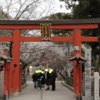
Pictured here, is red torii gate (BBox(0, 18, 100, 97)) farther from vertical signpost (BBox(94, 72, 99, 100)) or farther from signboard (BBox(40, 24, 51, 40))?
vertical signpost (BBox(94, 72, 99, 100))

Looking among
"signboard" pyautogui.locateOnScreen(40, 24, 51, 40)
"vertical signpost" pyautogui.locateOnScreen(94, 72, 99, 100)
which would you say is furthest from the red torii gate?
"vertical signpost" pyautogui.locateOnScreen(94, 72, 99, 100)

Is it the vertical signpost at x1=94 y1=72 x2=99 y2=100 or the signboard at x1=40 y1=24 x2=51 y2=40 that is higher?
the signboard at x1=40 y1=24 x2=51 y2=40

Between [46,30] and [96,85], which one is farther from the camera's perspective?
[46,30]

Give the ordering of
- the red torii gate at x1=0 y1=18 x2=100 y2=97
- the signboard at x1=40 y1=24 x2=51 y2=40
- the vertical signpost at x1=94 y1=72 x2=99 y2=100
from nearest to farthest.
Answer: the vertical signpost at x1=94 y1=72 x2=99 y2=100 < the red torii gate at x1=0 y1=18 x2=100 y2=97 < the signboard at x1=40 y1=24 x2=51 y2=40

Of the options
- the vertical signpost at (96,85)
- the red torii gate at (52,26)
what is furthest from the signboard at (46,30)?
the vertical signpost at (96,85)

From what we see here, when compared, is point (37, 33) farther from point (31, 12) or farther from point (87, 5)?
point (87, 5)

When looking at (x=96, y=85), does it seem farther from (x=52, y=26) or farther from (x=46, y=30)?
(x=52, y=26)

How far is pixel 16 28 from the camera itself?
14914 mm

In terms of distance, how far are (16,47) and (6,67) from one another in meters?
3.39

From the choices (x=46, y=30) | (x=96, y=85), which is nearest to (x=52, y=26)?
(x=46, y=30)

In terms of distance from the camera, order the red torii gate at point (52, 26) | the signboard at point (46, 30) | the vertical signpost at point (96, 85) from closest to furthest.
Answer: the vertical signpost at point (96, 85), the red torii gate at point (52, 26), the signboard at point (46, 30)

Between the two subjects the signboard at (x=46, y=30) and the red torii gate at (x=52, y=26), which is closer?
the red torii gate at (x=52, y=26)

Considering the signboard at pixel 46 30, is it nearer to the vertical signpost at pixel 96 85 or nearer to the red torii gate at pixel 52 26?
the red torii gate at pixel 52 26

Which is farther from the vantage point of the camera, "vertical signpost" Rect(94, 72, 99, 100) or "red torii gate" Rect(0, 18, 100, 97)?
"red torii gate" Rect(0, 18, 100, 97)
